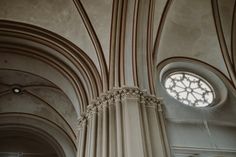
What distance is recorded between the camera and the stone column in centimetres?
521

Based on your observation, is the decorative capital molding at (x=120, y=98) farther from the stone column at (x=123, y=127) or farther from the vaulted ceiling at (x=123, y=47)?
the vaulted ceiling at (x=123, y=47)

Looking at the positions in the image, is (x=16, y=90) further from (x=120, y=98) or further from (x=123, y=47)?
(x=120, y=98)

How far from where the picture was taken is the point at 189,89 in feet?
28.7

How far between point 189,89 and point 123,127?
392 centimetres

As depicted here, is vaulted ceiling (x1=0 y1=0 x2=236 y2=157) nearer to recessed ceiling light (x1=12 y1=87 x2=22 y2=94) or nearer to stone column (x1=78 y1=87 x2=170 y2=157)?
stone column (x1=78 y1=87 x2=170 y2=157)

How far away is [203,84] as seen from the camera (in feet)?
29.7

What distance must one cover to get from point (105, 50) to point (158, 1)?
2.12 m

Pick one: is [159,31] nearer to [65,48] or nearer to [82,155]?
[65,48]

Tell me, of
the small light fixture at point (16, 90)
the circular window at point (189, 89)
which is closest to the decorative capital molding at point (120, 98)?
the circular window at point (189, 89)

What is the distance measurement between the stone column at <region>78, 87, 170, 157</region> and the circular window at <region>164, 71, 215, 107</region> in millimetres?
2377

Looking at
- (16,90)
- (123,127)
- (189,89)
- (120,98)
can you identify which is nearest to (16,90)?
(16,90)

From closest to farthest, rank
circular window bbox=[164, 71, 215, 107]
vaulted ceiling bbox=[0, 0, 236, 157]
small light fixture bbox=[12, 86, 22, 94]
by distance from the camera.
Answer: vaulted ceiling bbox=[0, 0, 236, 157] → circular window bbox=[164, 71, 215, 107] → small light fixture bbox=[12, 86, 22, 94]

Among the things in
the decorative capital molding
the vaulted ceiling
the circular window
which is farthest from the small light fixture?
the circular window

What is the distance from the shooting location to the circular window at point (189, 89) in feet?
27.6
